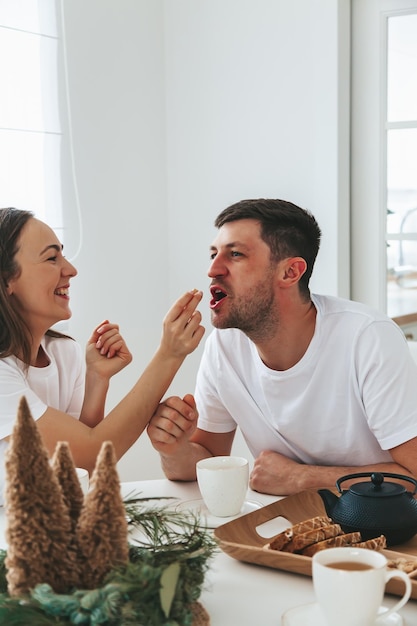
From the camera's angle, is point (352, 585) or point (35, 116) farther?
point (35, 116)

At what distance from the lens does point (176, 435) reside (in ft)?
5.83

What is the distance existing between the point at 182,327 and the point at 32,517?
969 millimetres

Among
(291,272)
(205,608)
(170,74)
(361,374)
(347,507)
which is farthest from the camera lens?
(170,74)

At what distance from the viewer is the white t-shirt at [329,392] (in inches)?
68.4

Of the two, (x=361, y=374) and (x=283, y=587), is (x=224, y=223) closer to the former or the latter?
(x=361, y=374)

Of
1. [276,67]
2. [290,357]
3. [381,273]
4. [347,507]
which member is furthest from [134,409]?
[276,67]

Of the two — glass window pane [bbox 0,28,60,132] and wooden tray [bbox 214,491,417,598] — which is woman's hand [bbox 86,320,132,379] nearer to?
wooden tray [bbox 214,491,417,598]

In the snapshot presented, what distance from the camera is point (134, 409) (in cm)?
179

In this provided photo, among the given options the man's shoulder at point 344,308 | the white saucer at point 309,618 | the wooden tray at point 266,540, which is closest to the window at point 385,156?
the man's shoulder at point 344,308

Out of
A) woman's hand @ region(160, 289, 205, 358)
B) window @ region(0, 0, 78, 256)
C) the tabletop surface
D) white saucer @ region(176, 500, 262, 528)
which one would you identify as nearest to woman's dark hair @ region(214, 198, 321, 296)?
woman's hand @ region(160, 289, 205, 358)

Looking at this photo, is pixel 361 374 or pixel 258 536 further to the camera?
pixel 361 374

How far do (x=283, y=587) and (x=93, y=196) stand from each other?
2262 mm

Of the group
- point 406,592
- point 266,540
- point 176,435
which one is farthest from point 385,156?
point 406,592

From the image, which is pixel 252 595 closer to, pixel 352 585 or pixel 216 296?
pixel 352 585
